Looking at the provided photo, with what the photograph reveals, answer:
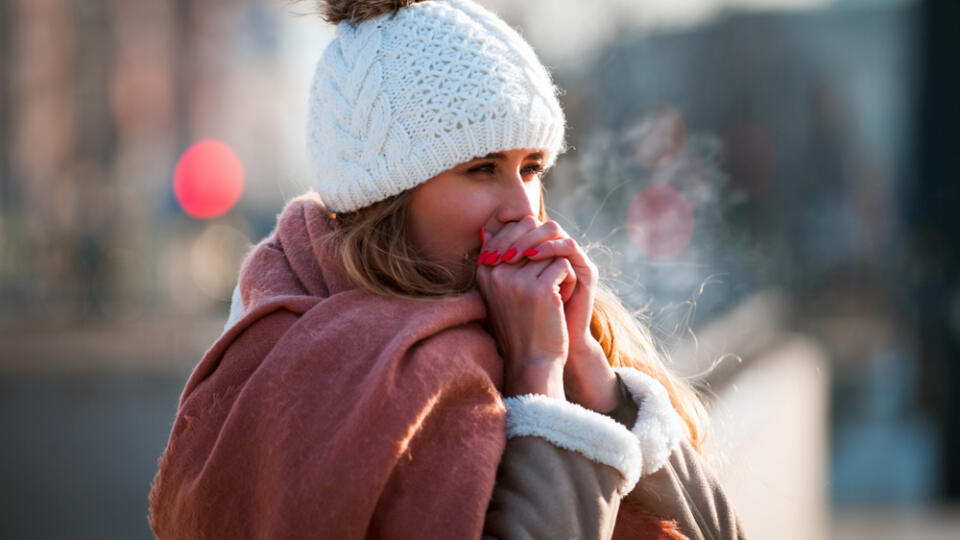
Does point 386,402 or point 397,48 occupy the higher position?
point 397,48

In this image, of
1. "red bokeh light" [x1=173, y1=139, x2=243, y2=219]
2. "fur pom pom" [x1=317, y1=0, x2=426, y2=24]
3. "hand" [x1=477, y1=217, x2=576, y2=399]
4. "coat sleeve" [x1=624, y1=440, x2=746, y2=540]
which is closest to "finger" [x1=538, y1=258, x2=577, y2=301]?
"hand" [x1=477, y1=217, x2=576, y2=399]

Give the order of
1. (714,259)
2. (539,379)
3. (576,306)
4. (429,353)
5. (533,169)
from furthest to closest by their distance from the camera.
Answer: (714,259) < (533,169) < (576,306) < (539,379) < (429,353)

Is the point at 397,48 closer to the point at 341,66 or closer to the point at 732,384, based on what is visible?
the point at 341,66

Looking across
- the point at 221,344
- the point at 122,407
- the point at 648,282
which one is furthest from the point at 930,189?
the point at 221,344

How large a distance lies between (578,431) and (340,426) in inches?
16.9

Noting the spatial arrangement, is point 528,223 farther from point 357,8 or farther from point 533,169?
point 357,8

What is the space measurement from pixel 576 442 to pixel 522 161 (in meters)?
0.62

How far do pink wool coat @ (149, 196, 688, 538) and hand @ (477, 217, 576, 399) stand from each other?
4 centimetres

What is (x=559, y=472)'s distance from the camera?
1674mm

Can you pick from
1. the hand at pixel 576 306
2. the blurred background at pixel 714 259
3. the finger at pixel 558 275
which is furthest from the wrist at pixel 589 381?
the blurred background at pixel 714 259

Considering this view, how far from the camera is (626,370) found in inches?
80.1

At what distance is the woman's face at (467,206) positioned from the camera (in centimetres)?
196

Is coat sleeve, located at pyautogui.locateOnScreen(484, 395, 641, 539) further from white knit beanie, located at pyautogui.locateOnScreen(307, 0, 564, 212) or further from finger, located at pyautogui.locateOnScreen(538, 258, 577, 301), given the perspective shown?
white knit beanie, located at pyautogui.locateOnScreen(307, 0, 564, 212)

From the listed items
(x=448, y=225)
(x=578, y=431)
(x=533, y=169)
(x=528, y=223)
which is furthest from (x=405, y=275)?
(x=578, y=431)
